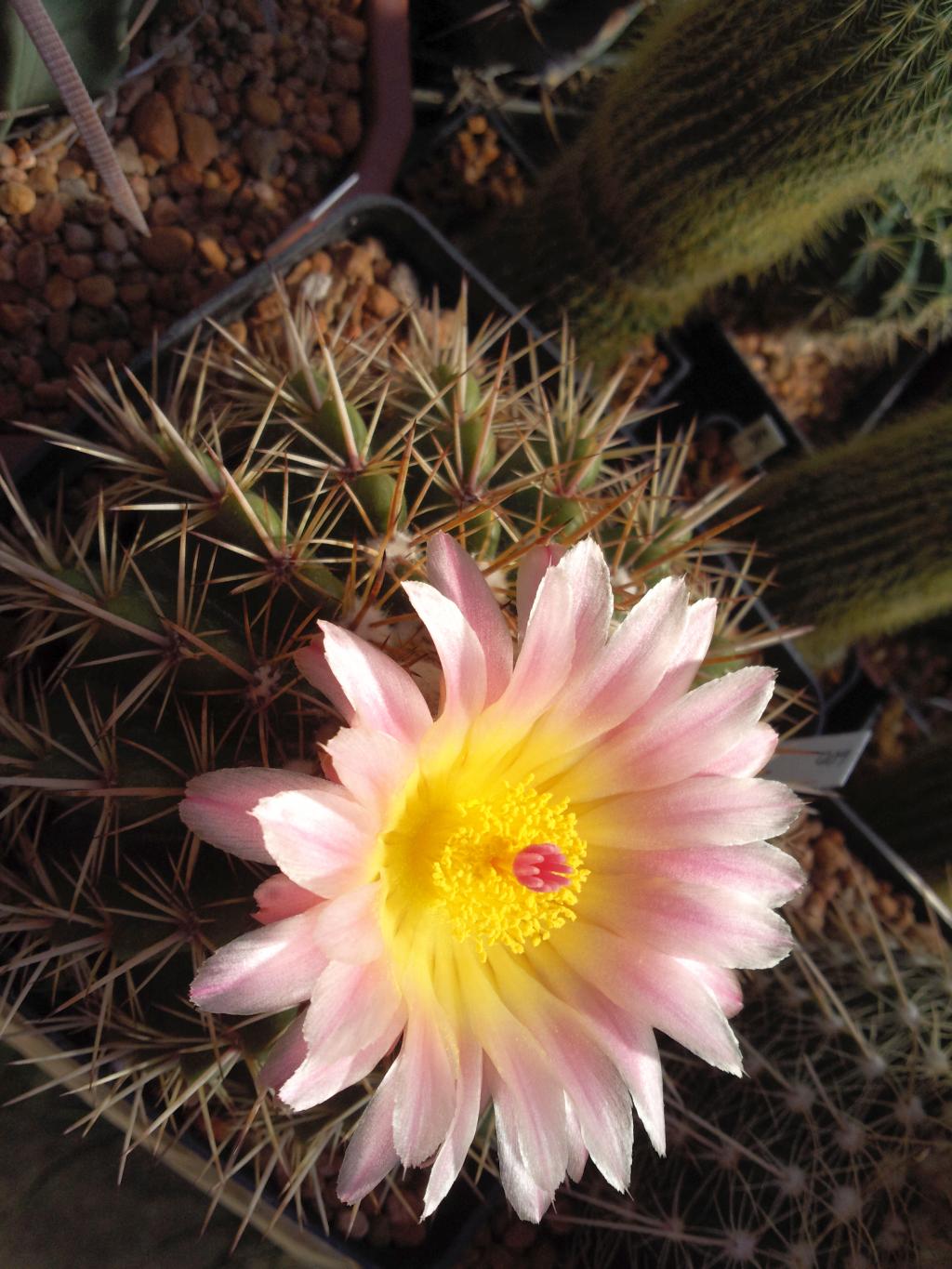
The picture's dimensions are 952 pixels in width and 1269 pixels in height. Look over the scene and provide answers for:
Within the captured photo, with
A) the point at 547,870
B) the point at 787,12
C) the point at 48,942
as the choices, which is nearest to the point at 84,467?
the point at 48,942

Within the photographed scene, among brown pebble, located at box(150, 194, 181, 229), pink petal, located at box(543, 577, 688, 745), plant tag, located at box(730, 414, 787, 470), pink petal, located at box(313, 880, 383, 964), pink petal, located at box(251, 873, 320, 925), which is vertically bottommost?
plant tag, located at box(730, 414, 787, 470)

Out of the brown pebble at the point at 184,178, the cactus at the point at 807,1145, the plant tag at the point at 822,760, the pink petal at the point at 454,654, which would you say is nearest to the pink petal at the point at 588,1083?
the pink petal at the point at 454,654

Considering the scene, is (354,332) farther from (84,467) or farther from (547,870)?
(547,870)

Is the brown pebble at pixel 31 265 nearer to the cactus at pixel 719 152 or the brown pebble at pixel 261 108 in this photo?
the brown pebble at pixel 261 108

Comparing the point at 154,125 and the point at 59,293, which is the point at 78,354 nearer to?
the point at 59,293

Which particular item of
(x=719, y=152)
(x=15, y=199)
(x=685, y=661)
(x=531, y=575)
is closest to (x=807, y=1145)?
(x=685, y=661)

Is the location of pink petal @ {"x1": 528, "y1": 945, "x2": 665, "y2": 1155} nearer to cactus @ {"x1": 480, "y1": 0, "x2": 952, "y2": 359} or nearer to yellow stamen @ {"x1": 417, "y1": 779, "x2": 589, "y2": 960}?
yellow stamen @ {"x1": 417, "y1": 779, "x2": 589, "y2": 960}

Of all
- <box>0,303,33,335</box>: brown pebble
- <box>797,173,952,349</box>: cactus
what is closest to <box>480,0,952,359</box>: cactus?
<box>797,173,952,349</box>: cactus
